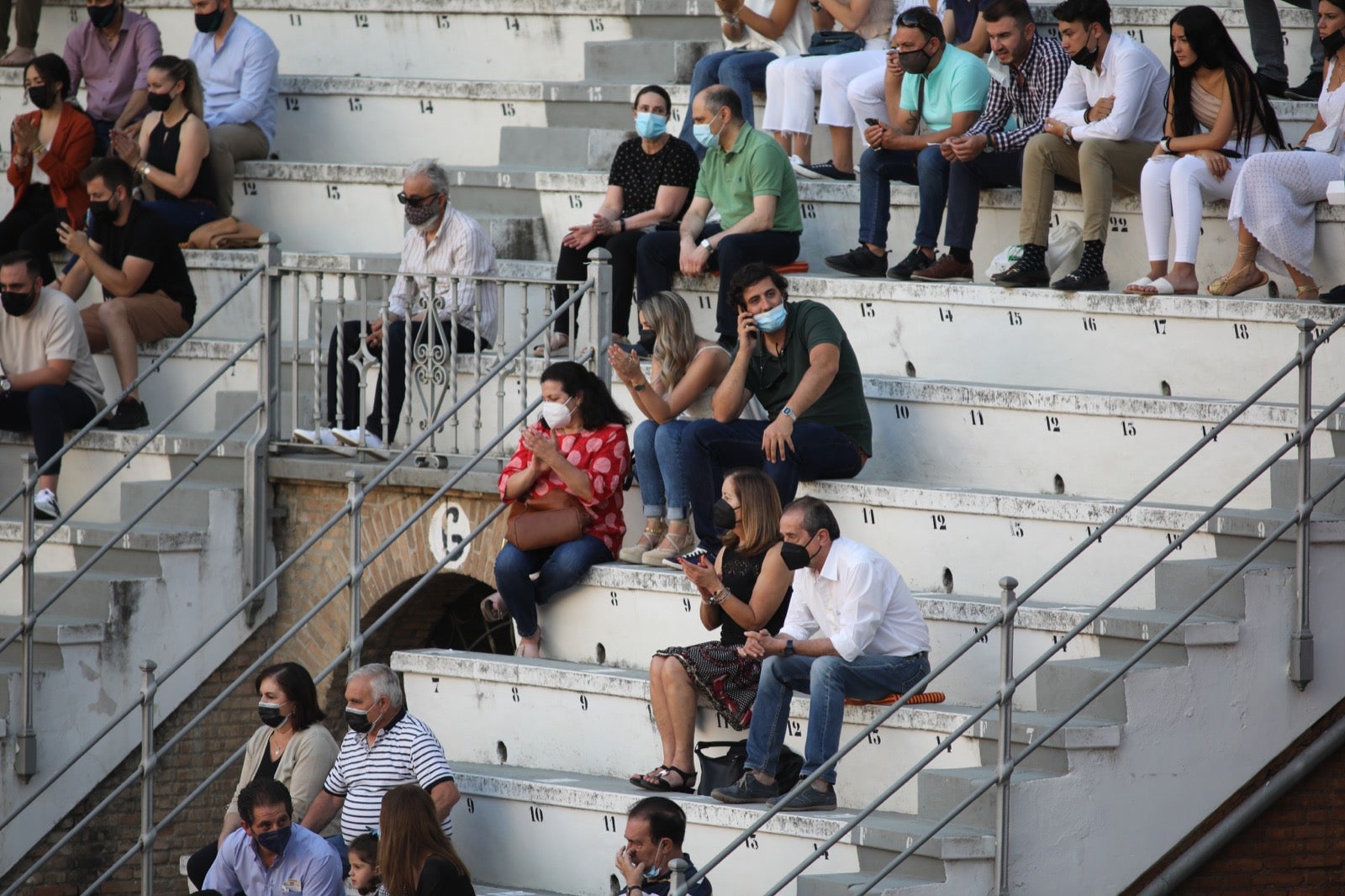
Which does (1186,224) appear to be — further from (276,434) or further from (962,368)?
(276,434)

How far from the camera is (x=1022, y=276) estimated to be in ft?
34.1

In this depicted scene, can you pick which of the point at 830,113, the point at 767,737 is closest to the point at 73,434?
the point at 830,113

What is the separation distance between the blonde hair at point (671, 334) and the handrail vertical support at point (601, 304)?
0.71m

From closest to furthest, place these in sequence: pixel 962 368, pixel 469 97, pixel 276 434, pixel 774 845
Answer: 1. pixel 774 845
2. pixel 962 368
3. pixel 276 434
4. pixel 469 97

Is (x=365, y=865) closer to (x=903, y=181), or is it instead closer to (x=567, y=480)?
(x=567, y=480)

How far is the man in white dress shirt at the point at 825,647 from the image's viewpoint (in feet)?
Result: 26.7

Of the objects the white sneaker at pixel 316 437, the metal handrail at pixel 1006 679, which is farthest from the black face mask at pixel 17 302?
the metal handrail at pixel 1006 679

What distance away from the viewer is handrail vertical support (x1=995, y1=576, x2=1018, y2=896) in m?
7.72

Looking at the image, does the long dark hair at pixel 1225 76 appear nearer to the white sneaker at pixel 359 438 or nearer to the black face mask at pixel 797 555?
the black face mask at pixel 797 555

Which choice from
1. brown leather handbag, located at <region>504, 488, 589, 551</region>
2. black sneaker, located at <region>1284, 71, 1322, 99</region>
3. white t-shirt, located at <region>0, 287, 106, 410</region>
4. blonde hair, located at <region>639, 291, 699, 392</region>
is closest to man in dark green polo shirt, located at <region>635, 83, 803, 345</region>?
blonde hair, located at <region>639, 291, 699, 392</region>

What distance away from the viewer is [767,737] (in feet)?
27.1

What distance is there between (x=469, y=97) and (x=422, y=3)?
124 centimetres

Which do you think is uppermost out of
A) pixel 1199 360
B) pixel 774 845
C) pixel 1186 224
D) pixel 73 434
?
pixel 1186 224

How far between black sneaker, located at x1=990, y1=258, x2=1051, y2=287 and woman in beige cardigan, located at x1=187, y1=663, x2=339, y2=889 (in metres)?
3.87
